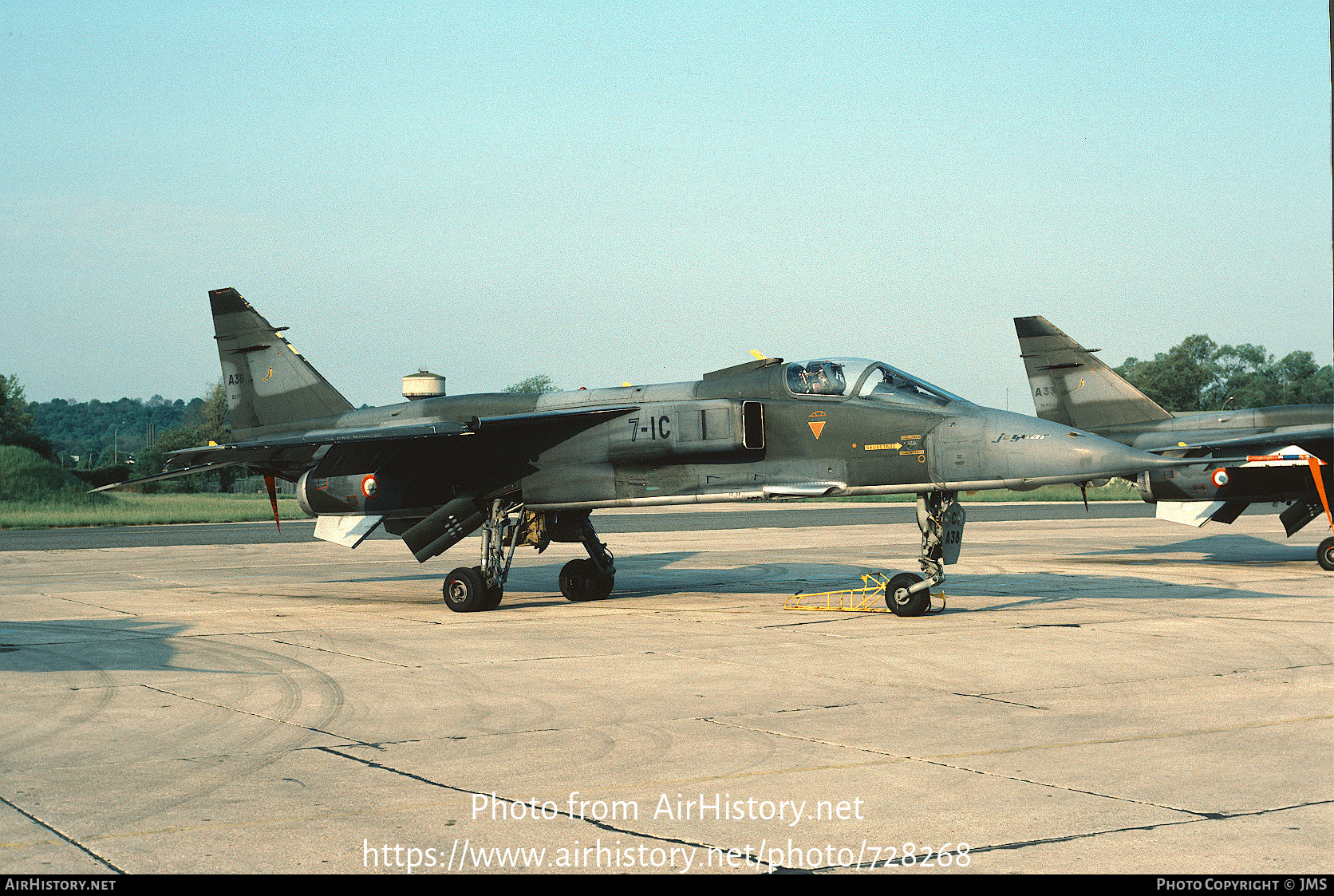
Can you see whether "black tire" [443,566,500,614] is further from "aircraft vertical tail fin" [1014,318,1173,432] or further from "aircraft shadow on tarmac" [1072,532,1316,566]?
"aircraft vertical tail fin" [1014,318,1173,432]

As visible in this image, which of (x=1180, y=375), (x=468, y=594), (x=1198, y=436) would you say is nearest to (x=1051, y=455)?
(x=468, y=594)

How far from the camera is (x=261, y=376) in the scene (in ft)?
65.5

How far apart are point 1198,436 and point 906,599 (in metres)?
11.3

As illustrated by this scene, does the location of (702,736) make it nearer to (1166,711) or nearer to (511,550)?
(1166,711)

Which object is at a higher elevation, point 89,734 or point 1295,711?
point 89,734

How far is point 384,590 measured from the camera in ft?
65.3

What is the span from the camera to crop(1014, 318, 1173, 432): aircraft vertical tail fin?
24781 mm

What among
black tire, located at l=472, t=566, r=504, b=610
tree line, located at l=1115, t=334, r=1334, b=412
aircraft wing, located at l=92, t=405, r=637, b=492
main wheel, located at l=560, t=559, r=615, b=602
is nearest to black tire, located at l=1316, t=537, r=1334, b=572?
main wheel, located at l=560, t=559, r=615, b=602

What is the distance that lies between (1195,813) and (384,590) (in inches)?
629

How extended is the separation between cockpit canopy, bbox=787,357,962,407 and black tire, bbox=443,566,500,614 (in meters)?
5.10

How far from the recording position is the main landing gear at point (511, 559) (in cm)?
1614

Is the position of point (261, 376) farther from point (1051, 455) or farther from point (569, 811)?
point (569, 811)

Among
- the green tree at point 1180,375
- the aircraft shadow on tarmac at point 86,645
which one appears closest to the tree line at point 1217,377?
the green tree at point 1180,375
